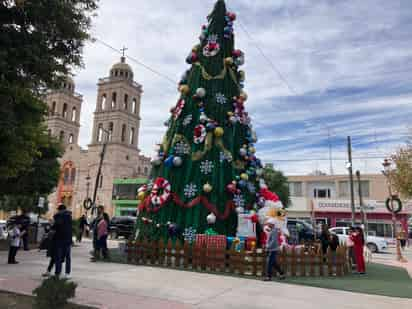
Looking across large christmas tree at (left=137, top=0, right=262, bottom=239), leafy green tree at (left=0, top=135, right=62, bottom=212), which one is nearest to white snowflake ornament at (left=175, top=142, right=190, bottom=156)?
large christmas tree at (left=137, top=0, right=262, bottom=239)

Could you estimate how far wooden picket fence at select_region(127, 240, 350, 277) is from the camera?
1009cm

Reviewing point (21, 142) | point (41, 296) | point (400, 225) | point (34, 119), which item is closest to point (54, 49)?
point (34, 119)

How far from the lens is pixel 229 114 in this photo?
1332 cm

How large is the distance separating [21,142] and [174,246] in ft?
Answer: 18.6

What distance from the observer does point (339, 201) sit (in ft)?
130

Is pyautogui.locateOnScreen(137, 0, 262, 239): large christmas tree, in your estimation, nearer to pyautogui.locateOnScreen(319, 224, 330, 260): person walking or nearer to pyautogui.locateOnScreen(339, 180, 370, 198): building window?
pyautogui.locateOnScreen(319, 224, 330, 260): person walking

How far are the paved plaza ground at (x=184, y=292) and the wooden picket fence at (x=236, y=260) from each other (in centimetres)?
80

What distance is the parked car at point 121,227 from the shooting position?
26844 millimetres

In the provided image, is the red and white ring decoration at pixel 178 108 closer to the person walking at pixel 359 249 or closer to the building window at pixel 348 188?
the person walking at pixel 359 249

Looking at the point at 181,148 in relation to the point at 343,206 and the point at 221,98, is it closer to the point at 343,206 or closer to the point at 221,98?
the point at 221,98

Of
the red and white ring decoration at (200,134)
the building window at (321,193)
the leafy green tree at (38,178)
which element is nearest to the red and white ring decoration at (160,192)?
the red and white ring decoration at (200,134)

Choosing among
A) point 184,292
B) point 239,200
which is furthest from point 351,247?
point 184,292

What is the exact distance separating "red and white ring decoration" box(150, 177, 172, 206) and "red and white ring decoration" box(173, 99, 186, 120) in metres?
2.75

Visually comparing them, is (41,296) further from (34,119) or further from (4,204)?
(4,204)
